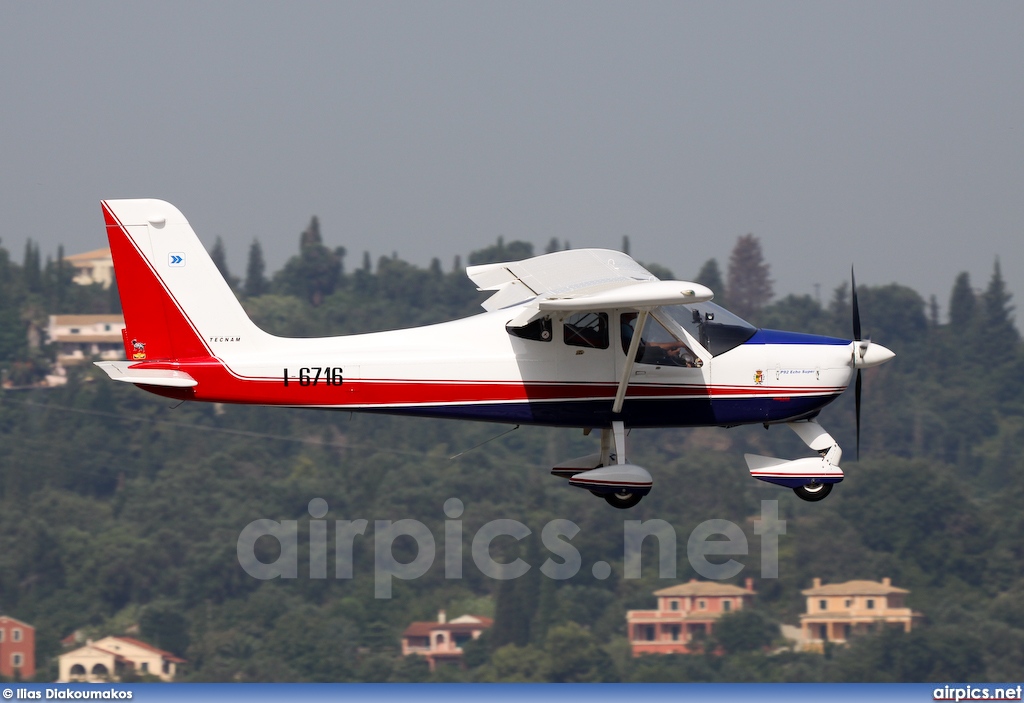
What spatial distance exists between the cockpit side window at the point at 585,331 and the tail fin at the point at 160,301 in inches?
153

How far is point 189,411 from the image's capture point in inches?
6097

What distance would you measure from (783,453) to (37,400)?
8088 centimetres

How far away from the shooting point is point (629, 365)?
18.0 m

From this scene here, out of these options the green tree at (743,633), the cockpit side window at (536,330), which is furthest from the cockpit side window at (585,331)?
the green tree at (743,633)

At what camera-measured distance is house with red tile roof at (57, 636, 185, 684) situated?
106938 mm

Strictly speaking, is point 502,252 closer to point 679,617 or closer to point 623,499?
point 679,617

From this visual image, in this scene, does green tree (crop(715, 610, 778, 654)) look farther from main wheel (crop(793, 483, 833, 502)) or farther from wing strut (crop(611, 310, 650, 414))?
wing strut (crop(611, 310, 650, 414))

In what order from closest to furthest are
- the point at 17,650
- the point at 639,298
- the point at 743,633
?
the point at 639,298
the point at 743,633
the point at 17,650

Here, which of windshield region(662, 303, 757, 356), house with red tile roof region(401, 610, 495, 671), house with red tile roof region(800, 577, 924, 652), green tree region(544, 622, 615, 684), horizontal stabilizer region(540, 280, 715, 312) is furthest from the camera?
house with red tile roof region(800, 577, 924, 652)

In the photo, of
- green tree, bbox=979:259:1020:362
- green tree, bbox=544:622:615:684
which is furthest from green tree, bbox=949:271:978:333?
green tree, bbox=544:622:615:684

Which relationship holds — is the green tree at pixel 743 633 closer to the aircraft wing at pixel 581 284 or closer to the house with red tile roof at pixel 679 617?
the house with red tile roof at pixel 679 617

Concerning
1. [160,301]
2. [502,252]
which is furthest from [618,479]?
[502,252]

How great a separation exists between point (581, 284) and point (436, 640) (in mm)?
98153

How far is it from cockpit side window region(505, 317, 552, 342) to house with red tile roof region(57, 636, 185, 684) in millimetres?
94306
